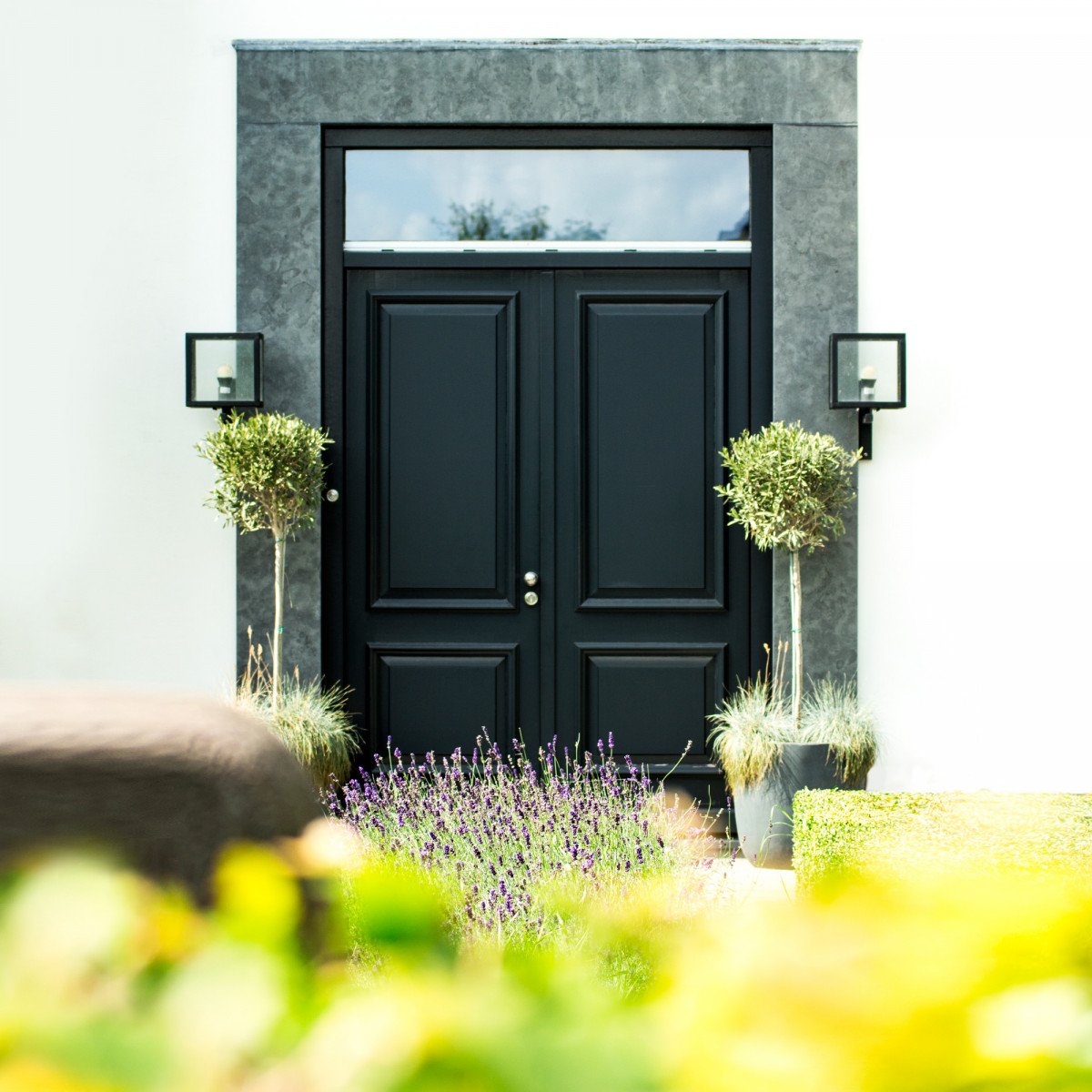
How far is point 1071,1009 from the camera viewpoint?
1.10 feet

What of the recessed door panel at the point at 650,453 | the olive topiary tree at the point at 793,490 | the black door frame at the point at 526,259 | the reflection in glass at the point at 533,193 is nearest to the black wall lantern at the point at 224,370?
the black door frame at the point at 526,259

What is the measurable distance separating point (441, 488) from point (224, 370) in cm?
115

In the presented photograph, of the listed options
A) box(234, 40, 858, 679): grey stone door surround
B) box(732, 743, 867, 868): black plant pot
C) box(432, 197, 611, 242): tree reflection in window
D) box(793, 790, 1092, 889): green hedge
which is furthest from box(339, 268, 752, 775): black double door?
box(793, 790, 1092, 889): green hedge

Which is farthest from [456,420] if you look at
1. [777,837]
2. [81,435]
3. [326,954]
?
[326,954]

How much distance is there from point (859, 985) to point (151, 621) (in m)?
5.19

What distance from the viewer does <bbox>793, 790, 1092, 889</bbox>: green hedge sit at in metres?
A: 2.98

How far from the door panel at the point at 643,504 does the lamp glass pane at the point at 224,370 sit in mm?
1468

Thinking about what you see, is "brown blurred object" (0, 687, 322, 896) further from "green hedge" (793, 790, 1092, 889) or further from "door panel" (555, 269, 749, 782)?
"door panel" (555, 269, 749, 782)

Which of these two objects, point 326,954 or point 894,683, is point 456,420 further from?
point 326,954

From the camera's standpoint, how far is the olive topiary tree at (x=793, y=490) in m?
4.54

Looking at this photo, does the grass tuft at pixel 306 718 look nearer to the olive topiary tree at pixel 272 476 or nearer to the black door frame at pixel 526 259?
the olive topiary tree at pixel 272 476

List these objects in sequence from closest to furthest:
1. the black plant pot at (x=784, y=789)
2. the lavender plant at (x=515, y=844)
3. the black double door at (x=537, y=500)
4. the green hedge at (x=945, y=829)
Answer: the lavender plant at (x=515, y=844), the green hedge at (x=945, y=829), the black plant pot at (x=784, y=789), the black double door at (x=537, y=500)

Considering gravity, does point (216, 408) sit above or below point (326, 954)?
above

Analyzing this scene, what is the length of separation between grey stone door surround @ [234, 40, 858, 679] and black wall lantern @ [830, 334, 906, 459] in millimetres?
115
